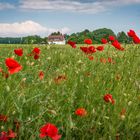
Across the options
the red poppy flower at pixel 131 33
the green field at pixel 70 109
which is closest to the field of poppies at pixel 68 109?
the green field at pixel 70 109

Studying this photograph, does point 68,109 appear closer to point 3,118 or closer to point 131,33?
point 3,118

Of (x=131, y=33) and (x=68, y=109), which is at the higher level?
(x=131, y=33)

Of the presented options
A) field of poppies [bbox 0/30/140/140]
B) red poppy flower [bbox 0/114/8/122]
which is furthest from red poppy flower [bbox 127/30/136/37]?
red poppy flower [bbox 0/114/8/122]

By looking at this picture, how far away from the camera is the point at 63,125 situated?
4254mm

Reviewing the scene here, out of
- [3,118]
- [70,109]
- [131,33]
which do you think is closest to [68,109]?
[70,109]

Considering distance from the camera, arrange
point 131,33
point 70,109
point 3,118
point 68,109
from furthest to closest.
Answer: point 131,33, point 68,109, point 70,109, point 3,118

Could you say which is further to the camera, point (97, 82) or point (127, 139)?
point (97, 82)

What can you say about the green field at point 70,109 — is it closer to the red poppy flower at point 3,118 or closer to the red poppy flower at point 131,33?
the red poppy flower at point 3,118

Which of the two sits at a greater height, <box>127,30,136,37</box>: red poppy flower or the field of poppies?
<box>127,30,136,37</box>: red poppy flower

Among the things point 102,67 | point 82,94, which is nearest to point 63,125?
point 82,94

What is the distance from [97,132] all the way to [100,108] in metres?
0.51

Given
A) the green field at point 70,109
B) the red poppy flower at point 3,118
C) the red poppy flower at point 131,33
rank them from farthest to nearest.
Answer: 1. the red poppy flower at point 131,33
2. the green field at point 70,109
3. the red poppy flower at point 3,118

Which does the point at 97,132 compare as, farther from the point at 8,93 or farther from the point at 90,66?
the point at 90,66

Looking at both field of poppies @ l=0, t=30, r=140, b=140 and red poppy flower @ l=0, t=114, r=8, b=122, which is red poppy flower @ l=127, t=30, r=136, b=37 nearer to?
field of poppies @ l=0, t=30, r=140, b=140
